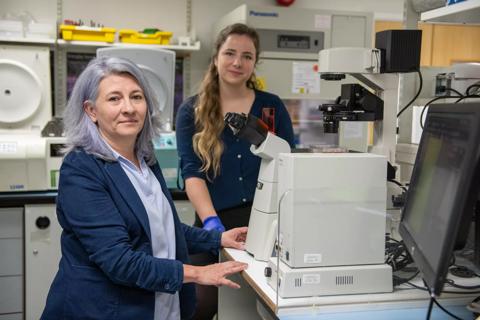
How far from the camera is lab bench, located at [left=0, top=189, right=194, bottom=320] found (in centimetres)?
273

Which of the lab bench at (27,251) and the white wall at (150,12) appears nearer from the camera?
the lab bench at (27,251)

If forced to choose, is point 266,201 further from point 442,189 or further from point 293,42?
point 293,42

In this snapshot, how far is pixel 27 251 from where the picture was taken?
108 inches

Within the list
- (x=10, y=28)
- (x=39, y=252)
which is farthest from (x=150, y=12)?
(x=39, y=252)

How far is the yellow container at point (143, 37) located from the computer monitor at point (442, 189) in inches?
94.8

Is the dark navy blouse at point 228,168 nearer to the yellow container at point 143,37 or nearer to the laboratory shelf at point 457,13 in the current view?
the laboratory shelf at point 457,13

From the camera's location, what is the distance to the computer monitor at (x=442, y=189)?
820mm

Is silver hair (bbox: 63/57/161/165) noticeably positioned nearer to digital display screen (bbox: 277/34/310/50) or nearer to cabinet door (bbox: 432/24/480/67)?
digital display screen (bbox: 277/34/310/50)

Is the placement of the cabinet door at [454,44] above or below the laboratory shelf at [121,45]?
above

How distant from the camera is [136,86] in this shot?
1490 millimetres

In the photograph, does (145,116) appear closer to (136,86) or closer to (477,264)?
(136,86)

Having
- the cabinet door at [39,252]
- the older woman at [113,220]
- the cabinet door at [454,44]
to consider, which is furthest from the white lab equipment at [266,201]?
the cabinet door at [454,44]

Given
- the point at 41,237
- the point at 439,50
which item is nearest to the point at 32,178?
the point at 41,237

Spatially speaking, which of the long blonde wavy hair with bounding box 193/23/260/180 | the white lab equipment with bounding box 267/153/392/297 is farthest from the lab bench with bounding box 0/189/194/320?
the white lab equipment with bounding box 267/153/392/297
